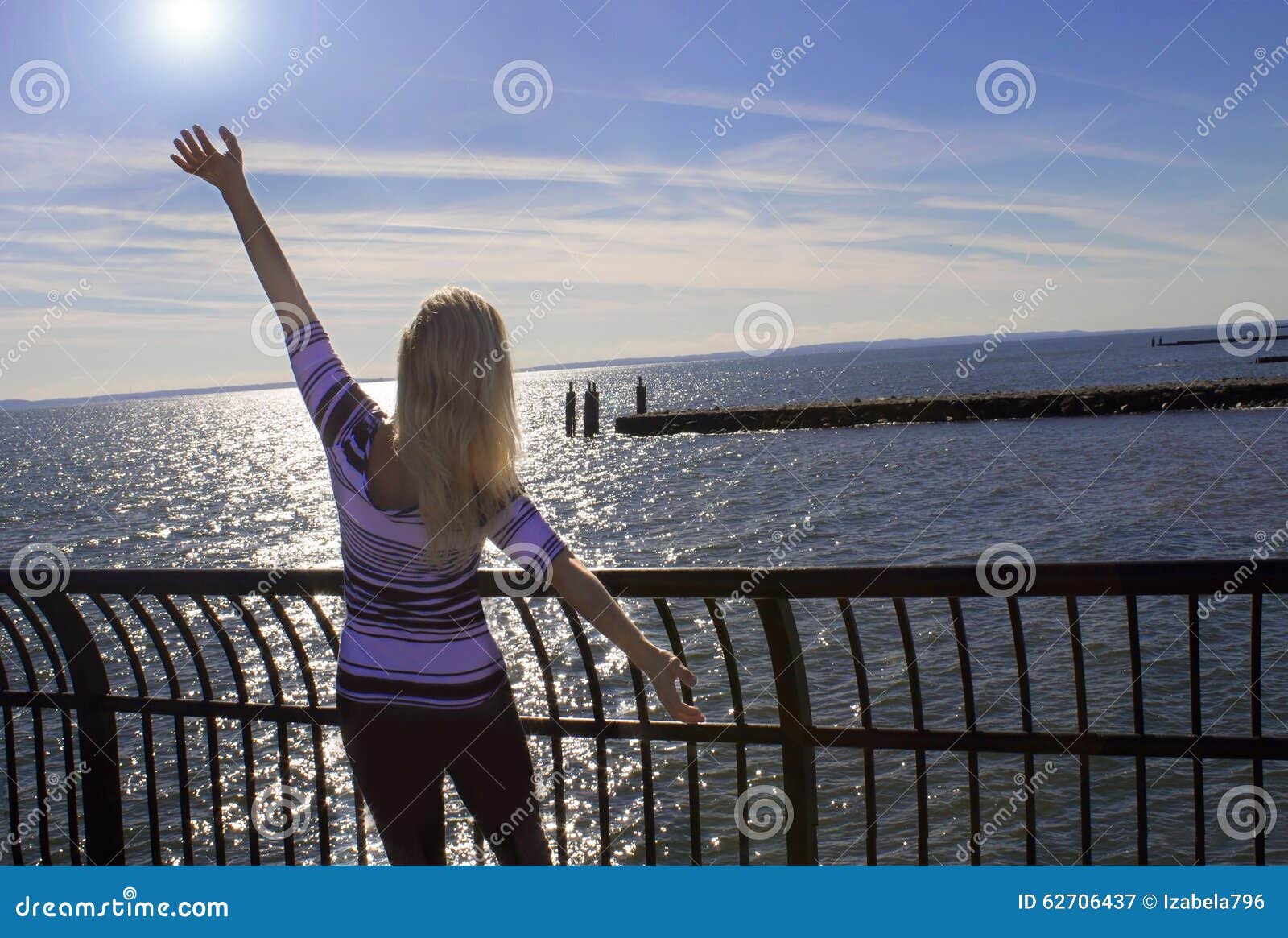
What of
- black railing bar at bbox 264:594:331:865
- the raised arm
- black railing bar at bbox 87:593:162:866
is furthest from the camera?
black railing bar at bbox 87:593:162:866

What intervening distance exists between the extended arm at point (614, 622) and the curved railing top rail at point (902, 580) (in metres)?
0.52

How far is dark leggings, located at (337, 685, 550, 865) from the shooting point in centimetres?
251

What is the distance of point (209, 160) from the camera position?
2941mm

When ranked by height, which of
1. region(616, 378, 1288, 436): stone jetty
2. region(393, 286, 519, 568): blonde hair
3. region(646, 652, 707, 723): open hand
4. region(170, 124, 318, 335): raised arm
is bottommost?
region(646, 652, 707, 723): open hand

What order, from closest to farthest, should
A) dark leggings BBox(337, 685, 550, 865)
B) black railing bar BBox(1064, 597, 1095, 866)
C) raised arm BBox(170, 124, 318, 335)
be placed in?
1. dark leggings BBox(337, 685, 550, 865)
2. raised arm BBox(170, 124, 318, 335)
3. black railing bar BBox(1064, 597, 1095, 866)

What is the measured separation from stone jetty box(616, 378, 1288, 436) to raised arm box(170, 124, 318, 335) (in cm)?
5901

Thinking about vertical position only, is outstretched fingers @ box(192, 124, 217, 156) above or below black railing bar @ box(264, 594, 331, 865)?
above

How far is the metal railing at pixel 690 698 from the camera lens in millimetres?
3041

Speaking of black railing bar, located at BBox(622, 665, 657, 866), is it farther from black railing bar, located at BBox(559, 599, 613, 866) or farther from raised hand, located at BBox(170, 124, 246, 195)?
raised hand, located at BBox(170, 124, 246, 195)

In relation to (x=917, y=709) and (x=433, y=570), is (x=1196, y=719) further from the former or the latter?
(x=433, y=570)

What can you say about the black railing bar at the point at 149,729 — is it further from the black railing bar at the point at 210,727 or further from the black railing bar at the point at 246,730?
the black railing bar at the point at 246,730

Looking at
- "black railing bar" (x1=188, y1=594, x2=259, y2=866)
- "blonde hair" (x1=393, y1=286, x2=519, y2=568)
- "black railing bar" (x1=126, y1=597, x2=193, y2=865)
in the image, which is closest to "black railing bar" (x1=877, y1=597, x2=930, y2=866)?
"blonde hair" (x1=393, y1=286, x2=519, y2=568)

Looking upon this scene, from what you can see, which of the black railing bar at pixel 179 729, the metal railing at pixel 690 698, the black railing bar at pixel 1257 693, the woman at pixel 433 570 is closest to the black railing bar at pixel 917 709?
the metal railing at pixel 690 698
